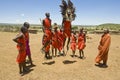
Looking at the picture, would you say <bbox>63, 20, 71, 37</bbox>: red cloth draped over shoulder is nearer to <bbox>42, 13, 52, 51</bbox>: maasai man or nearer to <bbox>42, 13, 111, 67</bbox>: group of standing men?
<bbox>42, 13, 111, 67</bbox>: group of standing men

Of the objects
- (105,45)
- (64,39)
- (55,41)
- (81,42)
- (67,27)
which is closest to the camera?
(105,45)

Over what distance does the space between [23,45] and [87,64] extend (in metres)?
3.36

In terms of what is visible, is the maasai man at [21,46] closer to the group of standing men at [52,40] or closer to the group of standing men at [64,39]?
the group of standing men at [52,40]

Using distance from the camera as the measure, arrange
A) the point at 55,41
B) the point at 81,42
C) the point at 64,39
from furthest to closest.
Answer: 1. the point at 81,42
2. the point at 55,41
3. the point at 64,39

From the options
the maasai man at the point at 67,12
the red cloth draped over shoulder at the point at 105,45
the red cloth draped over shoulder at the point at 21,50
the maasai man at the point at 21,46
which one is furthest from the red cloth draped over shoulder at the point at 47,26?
the red cloth draped over shoulder at the point at 105,45

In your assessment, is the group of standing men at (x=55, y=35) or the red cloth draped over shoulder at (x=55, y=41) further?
the red cloth draped over shoulder at (x=55, y=41)

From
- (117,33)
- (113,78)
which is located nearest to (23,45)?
(113,78)

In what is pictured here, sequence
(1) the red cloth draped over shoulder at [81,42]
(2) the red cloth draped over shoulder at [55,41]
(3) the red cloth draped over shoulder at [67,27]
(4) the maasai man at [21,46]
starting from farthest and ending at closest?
(1) the red cloth draped over shoulder at [81,42]
(2) the red cloth draped over shoulder at [55,41]
(3) the red cloth draped over shoulder at [67,27]
(4) the maasai man at [21,46]

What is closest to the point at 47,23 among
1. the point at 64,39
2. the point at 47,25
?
the point at 47,25

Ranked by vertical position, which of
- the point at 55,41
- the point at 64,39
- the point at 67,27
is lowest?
the point at 55,41

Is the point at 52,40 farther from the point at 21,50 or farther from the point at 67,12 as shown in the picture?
the point at 21,50

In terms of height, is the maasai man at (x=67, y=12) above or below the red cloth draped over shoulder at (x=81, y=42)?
above

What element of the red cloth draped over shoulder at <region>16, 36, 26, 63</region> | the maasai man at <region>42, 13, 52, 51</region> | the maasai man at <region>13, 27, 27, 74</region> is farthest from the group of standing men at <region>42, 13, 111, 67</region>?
the red cloth draped over shoulder at <region>16, 36, 26, 63</region>

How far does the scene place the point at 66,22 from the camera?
34.0 ft
